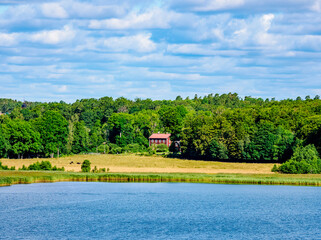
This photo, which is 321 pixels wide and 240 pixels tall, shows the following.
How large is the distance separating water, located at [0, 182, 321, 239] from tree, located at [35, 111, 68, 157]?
5468 cm

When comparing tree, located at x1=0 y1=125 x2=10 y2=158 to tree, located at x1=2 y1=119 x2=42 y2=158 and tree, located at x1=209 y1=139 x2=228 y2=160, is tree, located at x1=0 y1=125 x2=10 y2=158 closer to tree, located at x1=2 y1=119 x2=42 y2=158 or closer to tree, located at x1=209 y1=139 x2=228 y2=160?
tree, located at x1=2 y1=119 x2=42 y2=158

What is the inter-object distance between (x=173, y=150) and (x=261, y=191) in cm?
8158

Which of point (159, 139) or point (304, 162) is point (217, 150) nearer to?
point (304, 162)

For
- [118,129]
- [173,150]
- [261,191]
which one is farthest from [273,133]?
[118,129]

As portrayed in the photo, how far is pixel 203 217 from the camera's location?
5397 centimetres

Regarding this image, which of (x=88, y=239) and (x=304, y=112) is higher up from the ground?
(x=304, y=112)

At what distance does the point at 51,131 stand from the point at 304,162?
217 ft

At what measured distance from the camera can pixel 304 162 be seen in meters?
99.9

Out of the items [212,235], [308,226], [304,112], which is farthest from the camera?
[304,112]

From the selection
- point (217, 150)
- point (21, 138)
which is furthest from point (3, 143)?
point (217, 150)

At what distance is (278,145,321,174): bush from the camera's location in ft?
325

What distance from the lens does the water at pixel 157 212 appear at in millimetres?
45219

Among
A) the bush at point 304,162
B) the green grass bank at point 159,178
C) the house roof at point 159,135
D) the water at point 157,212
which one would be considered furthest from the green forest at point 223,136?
the water at point 157,212

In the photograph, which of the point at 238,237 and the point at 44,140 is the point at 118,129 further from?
the point at 238,237
